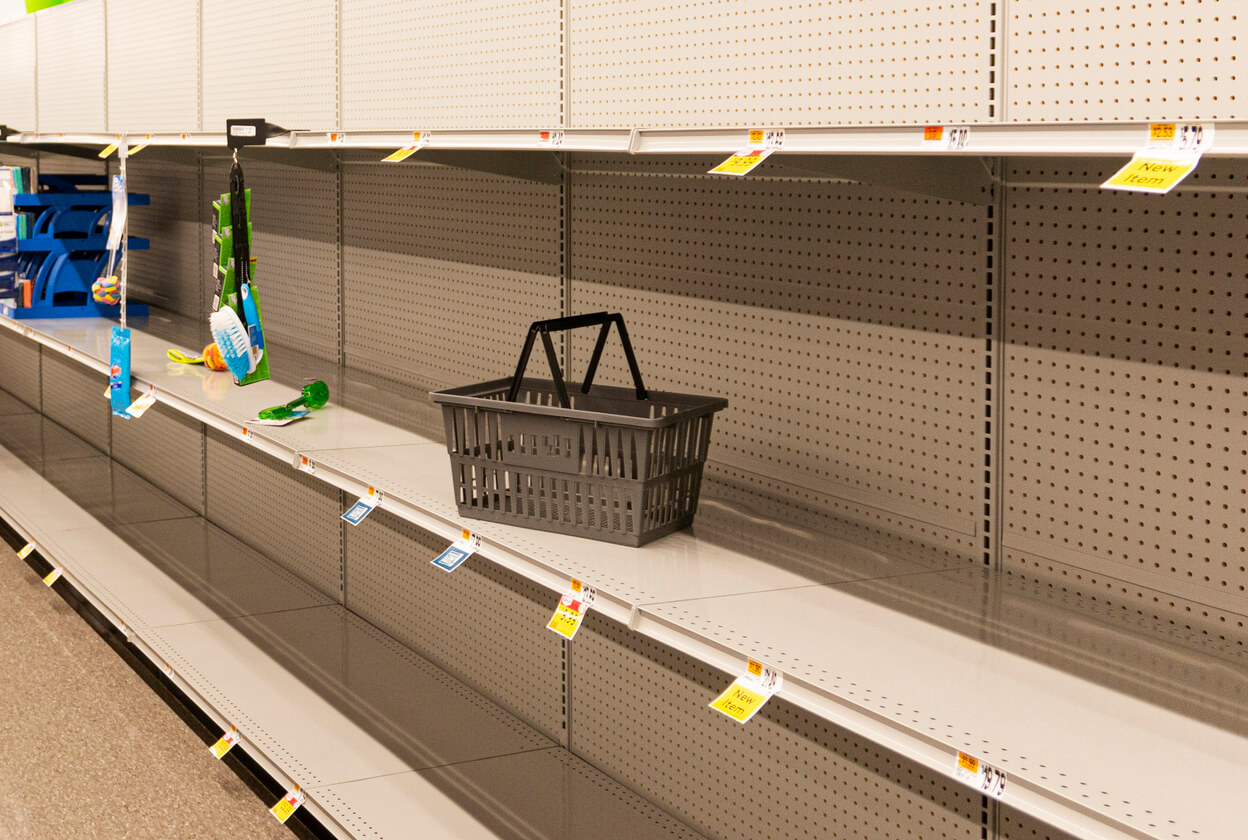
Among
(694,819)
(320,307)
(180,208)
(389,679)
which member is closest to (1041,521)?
(694,819)

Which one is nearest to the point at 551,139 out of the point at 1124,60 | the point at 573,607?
the point at 573,607

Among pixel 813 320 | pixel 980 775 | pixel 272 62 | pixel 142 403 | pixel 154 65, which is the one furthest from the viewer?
pixel 154 65

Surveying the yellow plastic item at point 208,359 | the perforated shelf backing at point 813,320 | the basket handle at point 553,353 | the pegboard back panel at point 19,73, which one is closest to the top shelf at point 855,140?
the basket handle at point 553,353

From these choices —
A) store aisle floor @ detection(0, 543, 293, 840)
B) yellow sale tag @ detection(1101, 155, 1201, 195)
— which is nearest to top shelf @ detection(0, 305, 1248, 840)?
yellow sale tag @ detection(1101, 155, 1201, 195)

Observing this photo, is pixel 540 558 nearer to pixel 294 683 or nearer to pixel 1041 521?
pixel 1041 521

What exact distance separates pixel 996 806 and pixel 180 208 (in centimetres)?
471

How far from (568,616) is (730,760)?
0.90 meters

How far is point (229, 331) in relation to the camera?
369cm

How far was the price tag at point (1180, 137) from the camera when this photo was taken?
4.10ft

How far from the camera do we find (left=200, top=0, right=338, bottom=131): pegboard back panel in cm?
335

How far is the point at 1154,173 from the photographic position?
127 cm

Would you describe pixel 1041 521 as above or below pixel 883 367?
below

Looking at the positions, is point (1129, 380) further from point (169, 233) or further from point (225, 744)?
point (169, 233)

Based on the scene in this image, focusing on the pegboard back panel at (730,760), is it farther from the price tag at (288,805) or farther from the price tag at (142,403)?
the price tag at (142,403)
